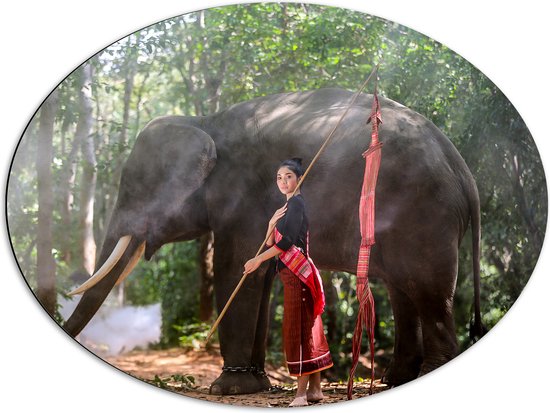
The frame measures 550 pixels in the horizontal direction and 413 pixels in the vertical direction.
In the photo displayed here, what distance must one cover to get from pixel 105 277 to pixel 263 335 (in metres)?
0.65

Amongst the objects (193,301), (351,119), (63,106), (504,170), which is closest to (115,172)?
(63,106)

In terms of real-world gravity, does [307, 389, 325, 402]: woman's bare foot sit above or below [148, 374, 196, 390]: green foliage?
below

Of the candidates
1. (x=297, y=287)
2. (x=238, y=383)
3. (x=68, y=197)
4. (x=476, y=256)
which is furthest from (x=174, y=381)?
(x=476, y=256)

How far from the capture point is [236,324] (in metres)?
2.86

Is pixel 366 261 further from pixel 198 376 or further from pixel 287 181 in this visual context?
pixel 198 376

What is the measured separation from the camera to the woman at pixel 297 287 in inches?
110

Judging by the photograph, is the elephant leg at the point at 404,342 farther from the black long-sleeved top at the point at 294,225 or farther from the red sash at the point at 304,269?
the black long-sleeved top at the point at 294,225

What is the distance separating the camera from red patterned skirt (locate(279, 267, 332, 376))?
2.80 meters

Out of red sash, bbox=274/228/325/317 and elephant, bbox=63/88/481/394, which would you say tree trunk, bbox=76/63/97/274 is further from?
red sash, bbox=274/228/325/317

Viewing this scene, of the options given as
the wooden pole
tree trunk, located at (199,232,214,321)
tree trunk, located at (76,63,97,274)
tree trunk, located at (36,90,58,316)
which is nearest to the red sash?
the wooden pole

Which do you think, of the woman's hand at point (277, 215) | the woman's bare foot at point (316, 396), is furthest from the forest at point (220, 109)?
the woman's hand at point (277, 215)

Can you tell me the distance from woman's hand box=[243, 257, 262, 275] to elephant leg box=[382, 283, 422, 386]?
0.52 metres

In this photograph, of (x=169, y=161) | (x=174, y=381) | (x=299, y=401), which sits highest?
(x=169, y=161)

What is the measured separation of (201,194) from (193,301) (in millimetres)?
419
